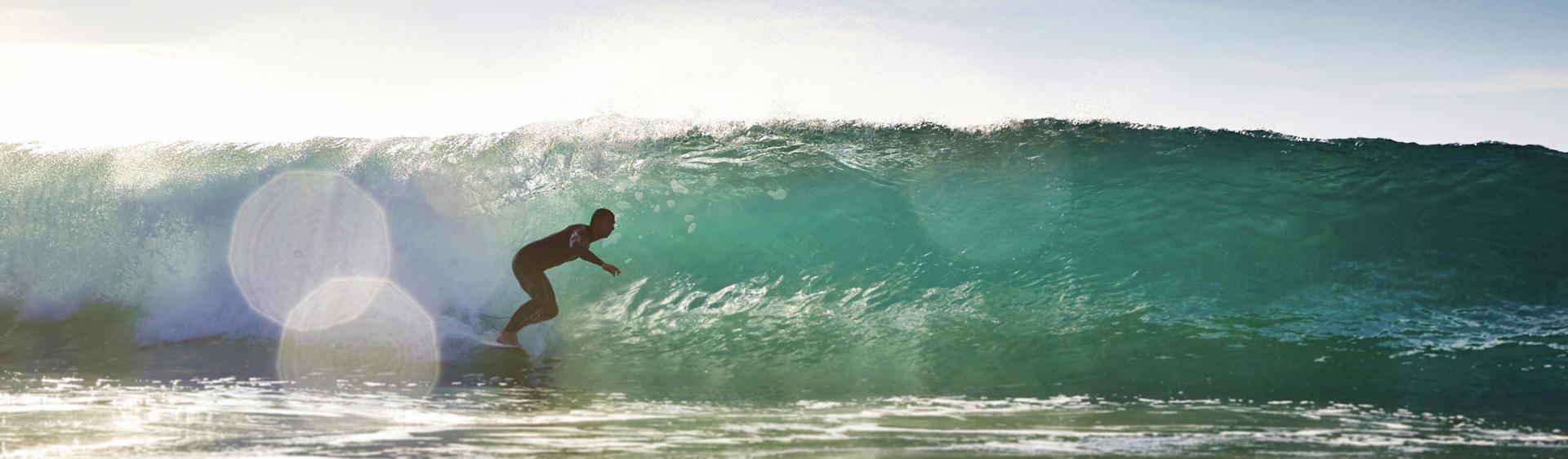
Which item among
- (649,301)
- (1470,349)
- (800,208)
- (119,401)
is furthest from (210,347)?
(1470,349)

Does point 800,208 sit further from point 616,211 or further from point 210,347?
point 210,347

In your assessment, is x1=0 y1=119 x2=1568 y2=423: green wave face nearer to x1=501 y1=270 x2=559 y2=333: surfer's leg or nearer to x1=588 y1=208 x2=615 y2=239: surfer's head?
x1=501 y1=270 x2=559 y2=333: surfer's leg

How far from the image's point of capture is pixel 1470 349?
7.52 meters

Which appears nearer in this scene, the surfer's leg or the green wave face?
the green wave face

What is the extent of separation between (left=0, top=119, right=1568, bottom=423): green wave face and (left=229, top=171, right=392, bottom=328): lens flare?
16 centimetres

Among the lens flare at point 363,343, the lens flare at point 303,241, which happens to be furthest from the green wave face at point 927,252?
the lens flare at point 363,343

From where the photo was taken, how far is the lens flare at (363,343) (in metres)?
7.24

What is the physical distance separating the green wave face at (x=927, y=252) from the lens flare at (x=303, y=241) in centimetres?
16

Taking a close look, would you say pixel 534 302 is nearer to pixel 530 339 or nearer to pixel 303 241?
pixel 530 339

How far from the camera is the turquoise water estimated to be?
5266 mm

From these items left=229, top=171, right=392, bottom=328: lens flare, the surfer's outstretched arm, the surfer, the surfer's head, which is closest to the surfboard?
the surfer

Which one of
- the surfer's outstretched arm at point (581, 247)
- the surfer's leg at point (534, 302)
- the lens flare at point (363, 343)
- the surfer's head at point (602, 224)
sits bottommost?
the lens flare at point (363, 343)

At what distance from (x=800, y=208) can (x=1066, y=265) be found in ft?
8.65

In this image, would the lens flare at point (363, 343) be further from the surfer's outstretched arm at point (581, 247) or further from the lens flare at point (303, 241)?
the surfer's outstretched arm at point (581, 247)
